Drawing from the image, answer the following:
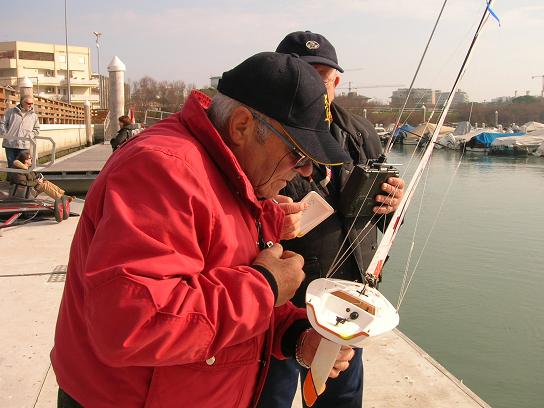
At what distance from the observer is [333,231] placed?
2322 millimetres

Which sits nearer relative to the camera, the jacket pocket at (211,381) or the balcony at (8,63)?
the jacket pocket at (211,381)

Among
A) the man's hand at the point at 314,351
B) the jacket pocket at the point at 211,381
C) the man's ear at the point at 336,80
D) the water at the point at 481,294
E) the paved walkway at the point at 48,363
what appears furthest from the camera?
the water at the point at 481,294

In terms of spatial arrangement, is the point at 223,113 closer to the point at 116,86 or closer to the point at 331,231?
the point at 331,231

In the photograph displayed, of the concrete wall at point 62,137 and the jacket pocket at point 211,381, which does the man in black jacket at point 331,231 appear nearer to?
the jacket pocket at point 211,381

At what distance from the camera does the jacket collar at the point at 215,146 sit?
126cm

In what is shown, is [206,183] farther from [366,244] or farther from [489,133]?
[489,133]

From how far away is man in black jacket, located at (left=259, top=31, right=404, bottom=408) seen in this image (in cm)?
219

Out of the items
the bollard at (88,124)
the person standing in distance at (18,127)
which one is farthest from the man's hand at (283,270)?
the bollard at (88,124)

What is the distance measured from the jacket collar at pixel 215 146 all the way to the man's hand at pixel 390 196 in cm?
111

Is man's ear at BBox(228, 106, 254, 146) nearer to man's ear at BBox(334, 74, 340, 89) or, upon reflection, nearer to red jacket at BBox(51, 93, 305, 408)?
red jacket at BBox(51, 93, 305, 408)

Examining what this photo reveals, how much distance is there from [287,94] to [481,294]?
22.5ft

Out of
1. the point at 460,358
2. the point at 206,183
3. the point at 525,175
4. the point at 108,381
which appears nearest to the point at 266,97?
the point at 206,183

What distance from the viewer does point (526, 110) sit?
4278 cm

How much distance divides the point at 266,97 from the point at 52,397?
7.93 feet
